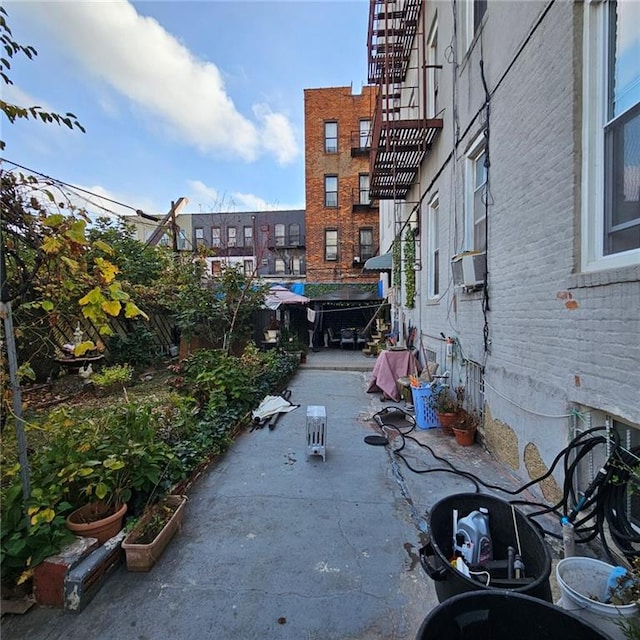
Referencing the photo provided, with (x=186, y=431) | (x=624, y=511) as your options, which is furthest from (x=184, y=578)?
(x=624, y=511)

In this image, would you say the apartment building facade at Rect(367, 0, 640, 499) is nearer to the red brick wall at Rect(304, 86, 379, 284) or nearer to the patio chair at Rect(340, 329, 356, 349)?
the patio chair at Rect(340, 329, 356, 349)

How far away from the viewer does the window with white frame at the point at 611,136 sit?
83.5 inches

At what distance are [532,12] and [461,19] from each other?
7.82 feet

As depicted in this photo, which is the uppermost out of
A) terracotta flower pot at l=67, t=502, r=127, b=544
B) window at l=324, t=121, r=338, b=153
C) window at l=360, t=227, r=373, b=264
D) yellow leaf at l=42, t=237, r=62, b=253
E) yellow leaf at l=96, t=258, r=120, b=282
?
window at l=324, t=121, r=338, b=153

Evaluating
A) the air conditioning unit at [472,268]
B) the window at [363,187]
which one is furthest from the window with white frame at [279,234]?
the air conditioning unit at [472,268]

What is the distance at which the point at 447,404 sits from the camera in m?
4.95

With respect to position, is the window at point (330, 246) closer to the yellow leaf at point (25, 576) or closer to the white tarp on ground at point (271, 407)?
the white tarp on ground at point (271, 407)

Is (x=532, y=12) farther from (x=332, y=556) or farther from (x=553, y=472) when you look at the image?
(x=332, y=556)

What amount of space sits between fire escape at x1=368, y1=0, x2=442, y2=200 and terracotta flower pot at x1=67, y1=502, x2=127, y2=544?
602cm

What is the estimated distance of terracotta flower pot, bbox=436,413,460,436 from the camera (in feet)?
15.4

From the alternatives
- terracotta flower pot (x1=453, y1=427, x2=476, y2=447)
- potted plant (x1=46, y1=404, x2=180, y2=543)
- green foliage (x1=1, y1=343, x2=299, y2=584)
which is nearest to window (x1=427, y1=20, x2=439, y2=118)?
terracotta flower pot (x1=453, y1=427, x2=476, y2=447)

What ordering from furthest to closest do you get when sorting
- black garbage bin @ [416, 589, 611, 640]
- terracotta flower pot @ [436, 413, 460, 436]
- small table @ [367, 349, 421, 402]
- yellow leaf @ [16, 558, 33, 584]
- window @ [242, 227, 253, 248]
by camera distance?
window @ [242, 227, 253, 248] → small table @ [367, 349, 421, 402] → terracotta flower pot @ [436, 413, 460, 436] → yellow leaf @ [16, 558, 33, 584] → black garbage bin @ [416, 589, 611, 640]

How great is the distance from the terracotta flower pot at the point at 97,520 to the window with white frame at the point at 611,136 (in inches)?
148

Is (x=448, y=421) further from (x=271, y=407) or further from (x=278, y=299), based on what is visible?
(x=278, y=299)
